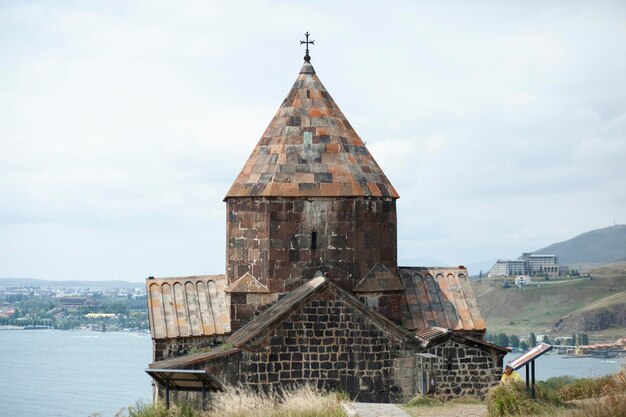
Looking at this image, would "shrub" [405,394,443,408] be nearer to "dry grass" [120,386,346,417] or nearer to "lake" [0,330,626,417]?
"dry grass" [120,386,346,417]

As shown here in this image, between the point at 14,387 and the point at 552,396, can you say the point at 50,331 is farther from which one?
the point at 552,396

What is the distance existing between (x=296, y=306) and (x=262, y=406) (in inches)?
86.2

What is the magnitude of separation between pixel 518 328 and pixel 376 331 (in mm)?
113465

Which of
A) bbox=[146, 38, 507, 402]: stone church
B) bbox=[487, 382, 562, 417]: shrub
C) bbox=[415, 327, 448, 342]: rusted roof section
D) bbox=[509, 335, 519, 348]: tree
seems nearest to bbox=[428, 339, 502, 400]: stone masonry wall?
bbox=[146, 38, 507, 402]: stone church

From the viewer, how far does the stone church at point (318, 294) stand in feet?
56.6

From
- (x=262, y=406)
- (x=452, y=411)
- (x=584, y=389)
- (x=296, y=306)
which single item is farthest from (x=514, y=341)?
(x=262, y=406)

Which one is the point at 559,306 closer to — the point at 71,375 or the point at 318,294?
the point at 71,375

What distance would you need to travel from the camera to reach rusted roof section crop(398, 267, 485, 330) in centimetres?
1972

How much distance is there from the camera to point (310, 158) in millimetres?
19156

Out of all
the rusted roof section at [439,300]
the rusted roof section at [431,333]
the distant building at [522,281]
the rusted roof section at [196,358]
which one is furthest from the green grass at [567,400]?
the distant building at [522,281]

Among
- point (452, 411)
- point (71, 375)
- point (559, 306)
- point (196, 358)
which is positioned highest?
point (559, 306)

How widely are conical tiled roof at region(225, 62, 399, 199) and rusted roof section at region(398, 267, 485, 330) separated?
1.84m

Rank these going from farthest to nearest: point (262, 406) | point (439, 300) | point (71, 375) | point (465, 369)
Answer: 1. point (71, 375)
2. point (439, 300)
3. point (465, 369)
4. point (262, 406)

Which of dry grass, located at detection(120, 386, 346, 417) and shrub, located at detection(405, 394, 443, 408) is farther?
shrub, located at detection(405, 394, 443, 408)
